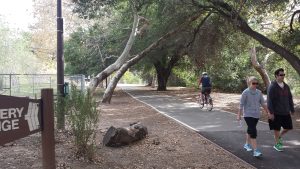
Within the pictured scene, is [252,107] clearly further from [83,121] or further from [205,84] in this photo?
[205,84]

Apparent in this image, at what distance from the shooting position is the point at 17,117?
3510 millimetres

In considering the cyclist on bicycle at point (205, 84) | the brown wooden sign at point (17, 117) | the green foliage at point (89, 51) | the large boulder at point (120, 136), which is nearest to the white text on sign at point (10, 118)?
the brown wooden sign at point (17, 117)

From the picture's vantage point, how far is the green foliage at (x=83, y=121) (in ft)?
25.3

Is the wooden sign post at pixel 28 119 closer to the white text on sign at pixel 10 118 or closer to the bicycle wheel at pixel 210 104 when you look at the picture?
the white text on sign at pixel 10 118

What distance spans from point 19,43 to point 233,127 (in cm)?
5138

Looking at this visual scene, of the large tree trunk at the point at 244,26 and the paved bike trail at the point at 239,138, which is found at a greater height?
the large tree trunk at the point at 244,26

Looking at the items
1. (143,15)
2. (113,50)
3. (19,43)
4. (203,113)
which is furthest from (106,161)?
(19,43)

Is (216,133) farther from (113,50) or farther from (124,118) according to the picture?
(113,50)

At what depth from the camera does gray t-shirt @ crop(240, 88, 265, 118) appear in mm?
8594

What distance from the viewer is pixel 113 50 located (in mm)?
31875

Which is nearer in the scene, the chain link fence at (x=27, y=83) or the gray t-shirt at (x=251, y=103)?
the gray t-shirt at (x=251, y=103)

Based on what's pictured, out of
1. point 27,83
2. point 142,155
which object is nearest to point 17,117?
point 142,155

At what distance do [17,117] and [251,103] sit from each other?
19.9ft

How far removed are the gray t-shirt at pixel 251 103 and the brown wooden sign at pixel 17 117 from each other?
18.8 feet
